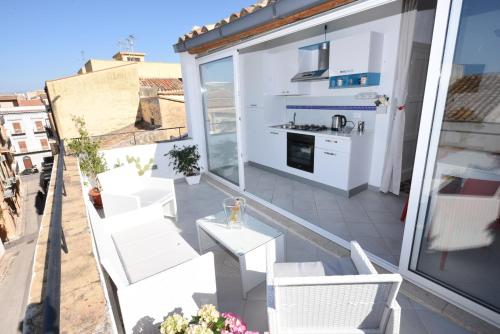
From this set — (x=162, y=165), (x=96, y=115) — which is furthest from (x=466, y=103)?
(x=96, y=115)

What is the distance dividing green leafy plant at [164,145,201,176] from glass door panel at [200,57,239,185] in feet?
1.13

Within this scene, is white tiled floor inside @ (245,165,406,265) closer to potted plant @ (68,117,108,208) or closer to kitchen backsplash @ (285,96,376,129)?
kitchen backsplash @ (285,96,376,129)

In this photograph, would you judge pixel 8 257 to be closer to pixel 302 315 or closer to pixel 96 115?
pixel 96 115

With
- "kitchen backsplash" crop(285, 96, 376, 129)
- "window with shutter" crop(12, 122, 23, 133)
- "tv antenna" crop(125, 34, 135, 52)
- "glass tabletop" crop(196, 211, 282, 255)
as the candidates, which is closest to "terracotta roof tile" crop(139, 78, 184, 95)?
"kitchen backsplash" crop(285, 96, 376, 129)

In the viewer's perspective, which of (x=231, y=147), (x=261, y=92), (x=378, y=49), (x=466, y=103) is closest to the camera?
(x=466, y=103)

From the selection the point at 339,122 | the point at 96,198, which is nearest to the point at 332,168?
the point at 339,122

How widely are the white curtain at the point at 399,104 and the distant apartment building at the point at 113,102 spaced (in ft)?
23.7

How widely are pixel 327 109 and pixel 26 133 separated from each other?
92.5ft

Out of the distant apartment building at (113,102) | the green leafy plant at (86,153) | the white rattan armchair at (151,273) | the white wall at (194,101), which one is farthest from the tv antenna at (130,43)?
the white rattan armchair at (151,273)

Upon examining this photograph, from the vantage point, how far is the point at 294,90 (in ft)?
15.1

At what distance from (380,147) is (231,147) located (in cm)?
242

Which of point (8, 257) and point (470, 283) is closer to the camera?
point (470, 283)

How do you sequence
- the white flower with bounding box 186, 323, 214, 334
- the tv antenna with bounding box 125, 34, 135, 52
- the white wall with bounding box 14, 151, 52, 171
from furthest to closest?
1. the white wall with bounding box 14, 151, 52, 171
2. the tv antenna with bounding box 125, 34, 135, 52
3. the white flower with bounding box 186, 323, 214, 334

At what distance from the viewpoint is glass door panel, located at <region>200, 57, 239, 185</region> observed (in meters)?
4.04
